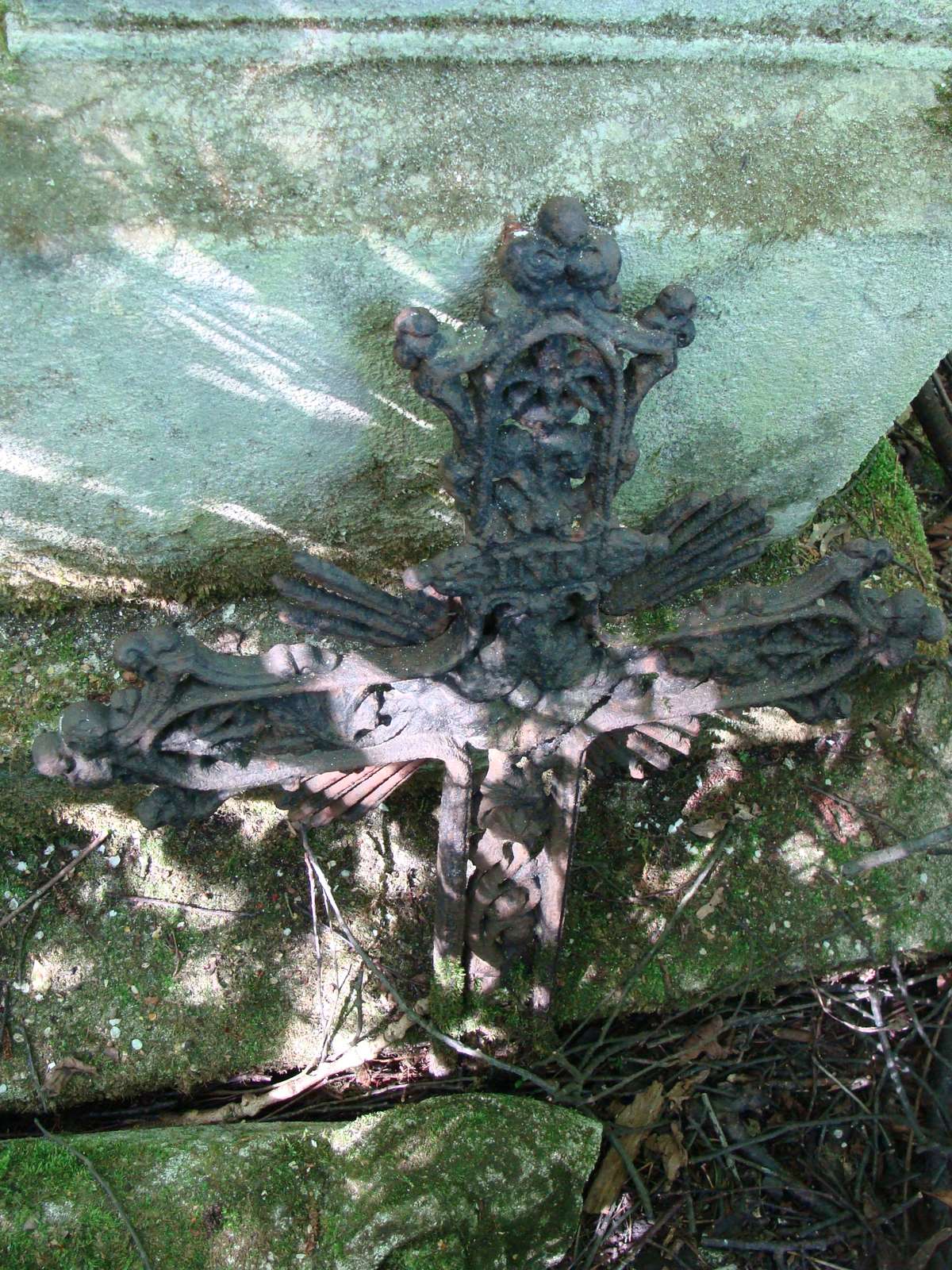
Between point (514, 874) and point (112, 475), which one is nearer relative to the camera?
point (112, 475)

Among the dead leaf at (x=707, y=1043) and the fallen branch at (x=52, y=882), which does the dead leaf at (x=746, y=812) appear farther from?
the fallen branch at (x=52, y=882)

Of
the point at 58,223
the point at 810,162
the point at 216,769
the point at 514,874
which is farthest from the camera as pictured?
the point at 514,874

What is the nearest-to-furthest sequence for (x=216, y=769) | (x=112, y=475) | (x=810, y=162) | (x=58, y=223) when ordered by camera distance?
(x=58, y=223) < (x=810, y=162) < (x=216, y=769) < (x=112, y=475)

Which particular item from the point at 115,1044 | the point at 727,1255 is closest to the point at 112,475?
the point at 115,1044

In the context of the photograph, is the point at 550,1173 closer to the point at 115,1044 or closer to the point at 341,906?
the point at 341,906

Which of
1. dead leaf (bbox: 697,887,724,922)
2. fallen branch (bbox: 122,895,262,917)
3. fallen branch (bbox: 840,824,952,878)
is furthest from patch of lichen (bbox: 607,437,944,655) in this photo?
fallen branch (bbox: 122,895,262,917)

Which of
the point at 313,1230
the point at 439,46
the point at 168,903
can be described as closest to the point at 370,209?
the point at 439,46

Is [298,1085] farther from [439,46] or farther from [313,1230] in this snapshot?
[439,46]
